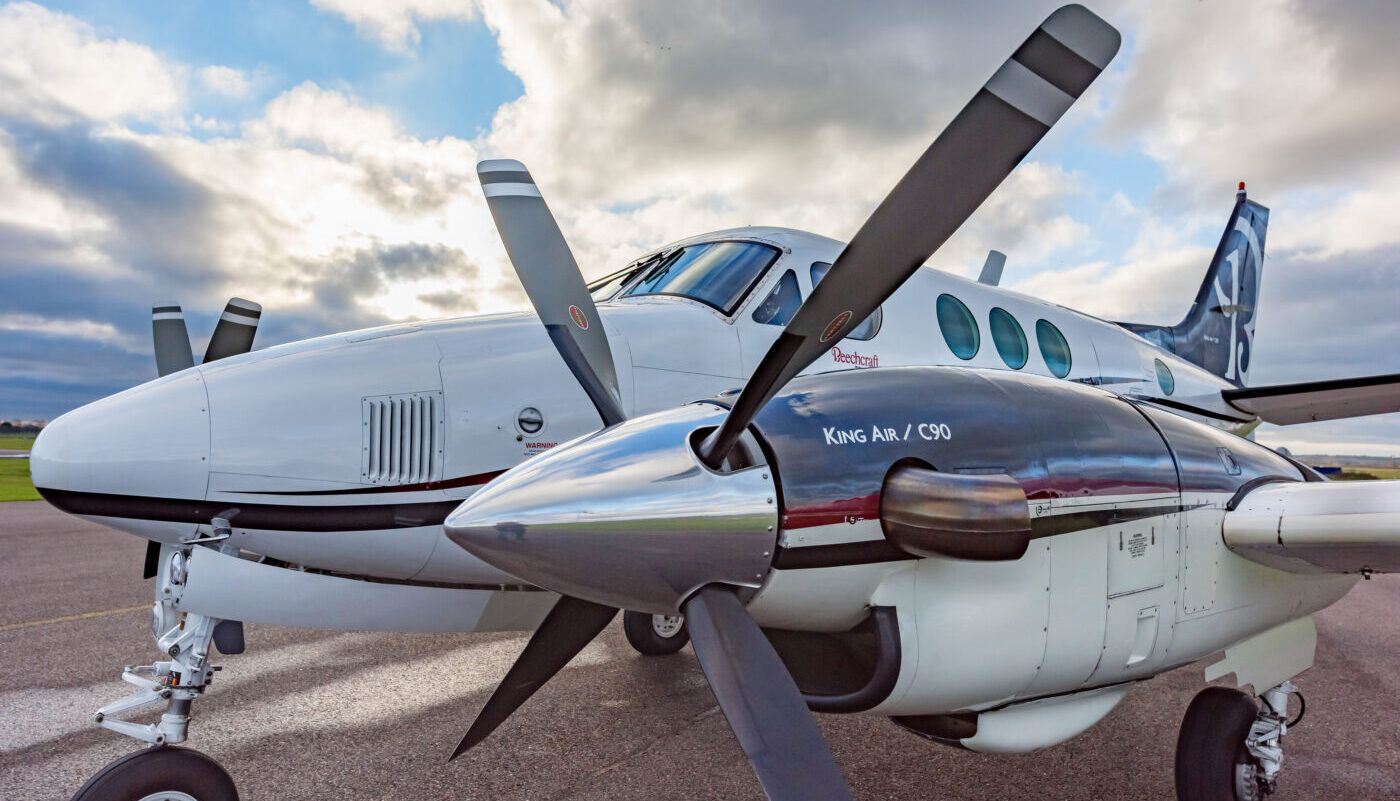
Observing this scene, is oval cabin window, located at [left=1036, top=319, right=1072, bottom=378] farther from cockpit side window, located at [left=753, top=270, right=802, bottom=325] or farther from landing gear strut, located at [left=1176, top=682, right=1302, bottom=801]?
landing gear strut, located at [left=1176, top=682, right=1302, bottom=801]

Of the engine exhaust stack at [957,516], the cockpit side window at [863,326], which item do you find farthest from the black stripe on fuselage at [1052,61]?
the cockpit side window at [863,326]

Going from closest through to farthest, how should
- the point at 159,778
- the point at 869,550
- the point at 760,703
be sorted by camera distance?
the point at 760,703 → the point at 869,550 → the point at 159,778

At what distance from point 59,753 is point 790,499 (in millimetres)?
4721

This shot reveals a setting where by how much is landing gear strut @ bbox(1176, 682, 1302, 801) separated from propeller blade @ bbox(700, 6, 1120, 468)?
3178 mm

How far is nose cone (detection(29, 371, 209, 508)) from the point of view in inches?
124

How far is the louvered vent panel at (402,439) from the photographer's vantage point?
3498mm

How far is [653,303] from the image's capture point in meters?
4.71

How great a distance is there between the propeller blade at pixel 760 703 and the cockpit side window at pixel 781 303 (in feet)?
8.45

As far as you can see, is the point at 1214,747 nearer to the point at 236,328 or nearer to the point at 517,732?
the point at 517,732

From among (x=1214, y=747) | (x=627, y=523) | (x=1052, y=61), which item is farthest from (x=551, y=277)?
(x=1214, y=747)

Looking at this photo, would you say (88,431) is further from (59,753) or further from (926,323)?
(926,323)

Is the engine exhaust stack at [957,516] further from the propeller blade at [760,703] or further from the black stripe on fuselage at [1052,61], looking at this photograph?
the black stripe on fuselage at [1052,61]

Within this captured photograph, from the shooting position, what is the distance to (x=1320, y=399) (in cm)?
794

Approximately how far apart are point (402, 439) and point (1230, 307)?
41.1 ft
